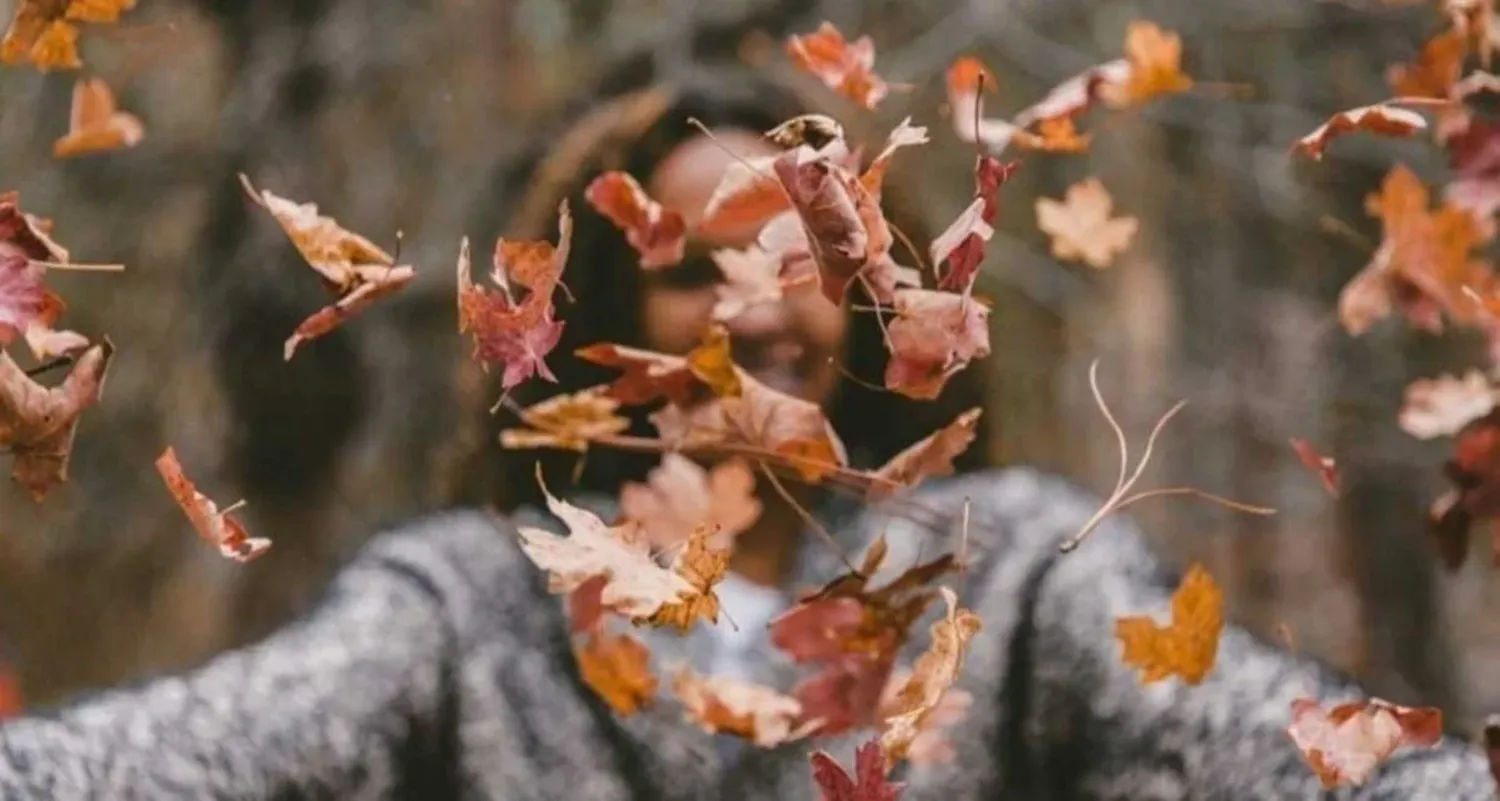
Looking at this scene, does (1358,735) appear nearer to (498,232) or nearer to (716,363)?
(716,363)

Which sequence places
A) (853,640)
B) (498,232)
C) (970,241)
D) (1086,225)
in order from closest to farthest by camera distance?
(970,241), (853,640), (1086,225), (498,232)

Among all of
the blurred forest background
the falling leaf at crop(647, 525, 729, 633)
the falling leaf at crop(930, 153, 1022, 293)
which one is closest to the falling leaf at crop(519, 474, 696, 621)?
the falling leaf at crop(647, 525, 729, 633)

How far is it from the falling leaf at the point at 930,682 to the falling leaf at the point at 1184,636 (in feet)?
0.45

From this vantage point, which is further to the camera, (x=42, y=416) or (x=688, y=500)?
(x=688, y=500)

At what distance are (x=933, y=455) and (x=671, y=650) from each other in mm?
345

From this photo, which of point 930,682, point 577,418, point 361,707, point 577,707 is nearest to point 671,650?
point 577,707

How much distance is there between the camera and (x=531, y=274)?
44cm

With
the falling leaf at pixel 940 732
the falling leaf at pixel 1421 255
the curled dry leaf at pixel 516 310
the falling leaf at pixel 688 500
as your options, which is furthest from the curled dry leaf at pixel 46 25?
the falling leaf at pixel 1421 255

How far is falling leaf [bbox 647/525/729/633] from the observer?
42cm

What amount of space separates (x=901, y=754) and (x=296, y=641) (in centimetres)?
38

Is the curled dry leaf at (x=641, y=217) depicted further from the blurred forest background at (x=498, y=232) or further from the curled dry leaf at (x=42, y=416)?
the blurred forest background at (x=498, y=232)

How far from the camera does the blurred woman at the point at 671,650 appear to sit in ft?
2.01

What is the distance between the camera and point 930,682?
43 centimetres

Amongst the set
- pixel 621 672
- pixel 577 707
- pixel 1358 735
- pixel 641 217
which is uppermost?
pixel 641 217
